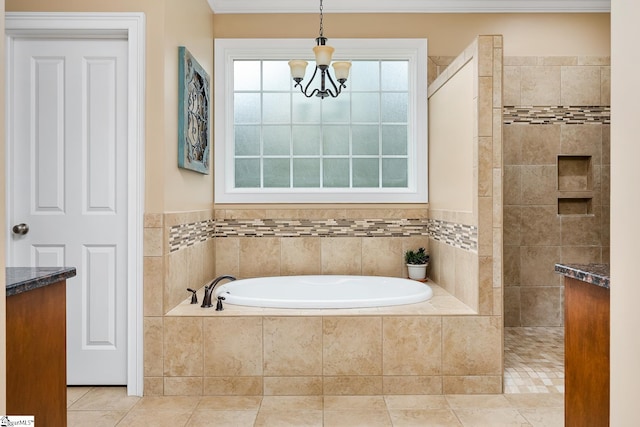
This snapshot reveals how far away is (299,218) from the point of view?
161 inches

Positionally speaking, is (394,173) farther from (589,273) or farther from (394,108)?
(589,273)

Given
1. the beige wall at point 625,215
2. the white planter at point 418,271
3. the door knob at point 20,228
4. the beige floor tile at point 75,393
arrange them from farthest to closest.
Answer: the white planter at point 418,271
the door knob at point 20,228
the beige floor tile at point 75,393
the beige wall at point 625,215

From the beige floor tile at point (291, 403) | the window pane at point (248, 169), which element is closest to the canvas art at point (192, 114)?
the window pane at point (248, 169)

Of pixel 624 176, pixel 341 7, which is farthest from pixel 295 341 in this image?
pixel 341 7

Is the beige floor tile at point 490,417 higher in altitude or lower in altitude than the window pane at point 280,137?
lower

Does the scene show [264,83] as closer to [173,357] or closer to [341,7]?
[341,7]

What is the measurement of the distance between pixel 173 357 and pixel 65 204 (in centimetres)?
105

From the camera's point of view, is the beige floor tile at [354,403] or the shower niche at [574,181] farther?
the shower niche at [574,181]

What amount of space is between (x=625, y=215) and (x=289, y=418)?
190 centimetres

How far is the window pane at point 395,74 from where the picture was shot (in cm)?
417

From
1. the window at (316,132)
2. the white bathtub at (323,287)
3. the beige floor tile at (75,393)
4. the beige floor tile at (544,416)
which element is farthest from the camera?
the window at (316,132)

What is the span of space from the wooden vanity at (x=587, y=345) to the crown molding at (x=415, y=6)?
2830 millimetres

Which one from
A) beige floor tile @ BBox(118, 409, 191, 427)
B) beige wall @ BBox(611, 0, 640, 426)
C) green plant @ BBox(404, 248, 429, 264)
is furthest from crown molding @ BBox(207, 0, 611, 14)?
beige wall @ BBox(611, 0, 640, 426)

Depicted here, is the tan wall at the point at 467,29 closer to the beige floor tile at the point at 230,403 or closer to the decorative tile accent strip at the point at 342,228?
the decorative tile accent strip at the point at 342,228
